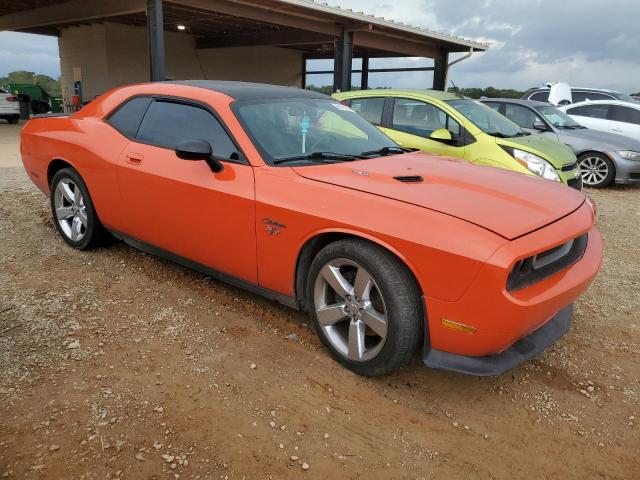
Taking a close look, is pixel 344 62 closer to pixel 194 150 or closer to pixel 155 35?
pixel 155 35

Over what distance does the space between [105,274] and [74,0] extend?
11.8 meters

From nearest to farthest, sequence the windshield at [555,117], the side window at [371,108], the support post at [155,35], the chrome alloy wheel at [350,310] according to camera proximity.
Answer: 1. the chrome alloy wheel at [350,310]
2. the side window at [371,108]
3. the windshield at [555,117]
4. the support post at [155,35]

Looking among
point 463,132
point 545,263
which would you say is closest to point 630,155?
point 463,132

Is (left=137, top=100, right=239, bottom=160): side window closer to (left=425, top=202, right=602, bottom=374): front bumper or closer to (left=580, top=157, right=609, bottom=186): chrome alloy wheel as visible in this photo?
(left=425, top=202, right=602, bottom=374): front bumper

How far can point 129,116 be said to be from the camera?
400 centimetres

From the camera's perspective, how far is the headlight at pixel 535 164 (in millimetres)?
6105

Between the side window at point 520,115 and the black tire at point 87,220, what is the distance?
25.0 feet

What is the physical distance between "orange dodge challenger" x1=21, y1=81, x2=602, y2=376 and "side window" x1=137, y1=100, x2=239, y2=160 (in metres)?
0.01

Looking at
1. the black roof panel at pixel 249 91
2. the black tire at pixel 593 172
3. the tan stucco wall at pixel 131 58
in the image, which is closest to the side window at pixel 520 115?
the black tire at pixel 593 172

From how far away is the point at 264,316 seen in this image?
3.46 m

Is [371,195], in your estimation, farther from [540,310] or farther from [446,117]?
[446,117]

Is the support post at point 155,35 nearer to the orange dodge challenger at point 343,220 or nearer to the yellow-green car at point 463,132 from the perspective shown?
the yellow-green car at point 463,132

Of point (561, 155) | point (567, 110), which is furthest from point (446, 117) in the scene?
point (567, 110)

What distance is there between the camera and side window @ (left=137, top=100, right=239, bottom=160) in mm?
3303
